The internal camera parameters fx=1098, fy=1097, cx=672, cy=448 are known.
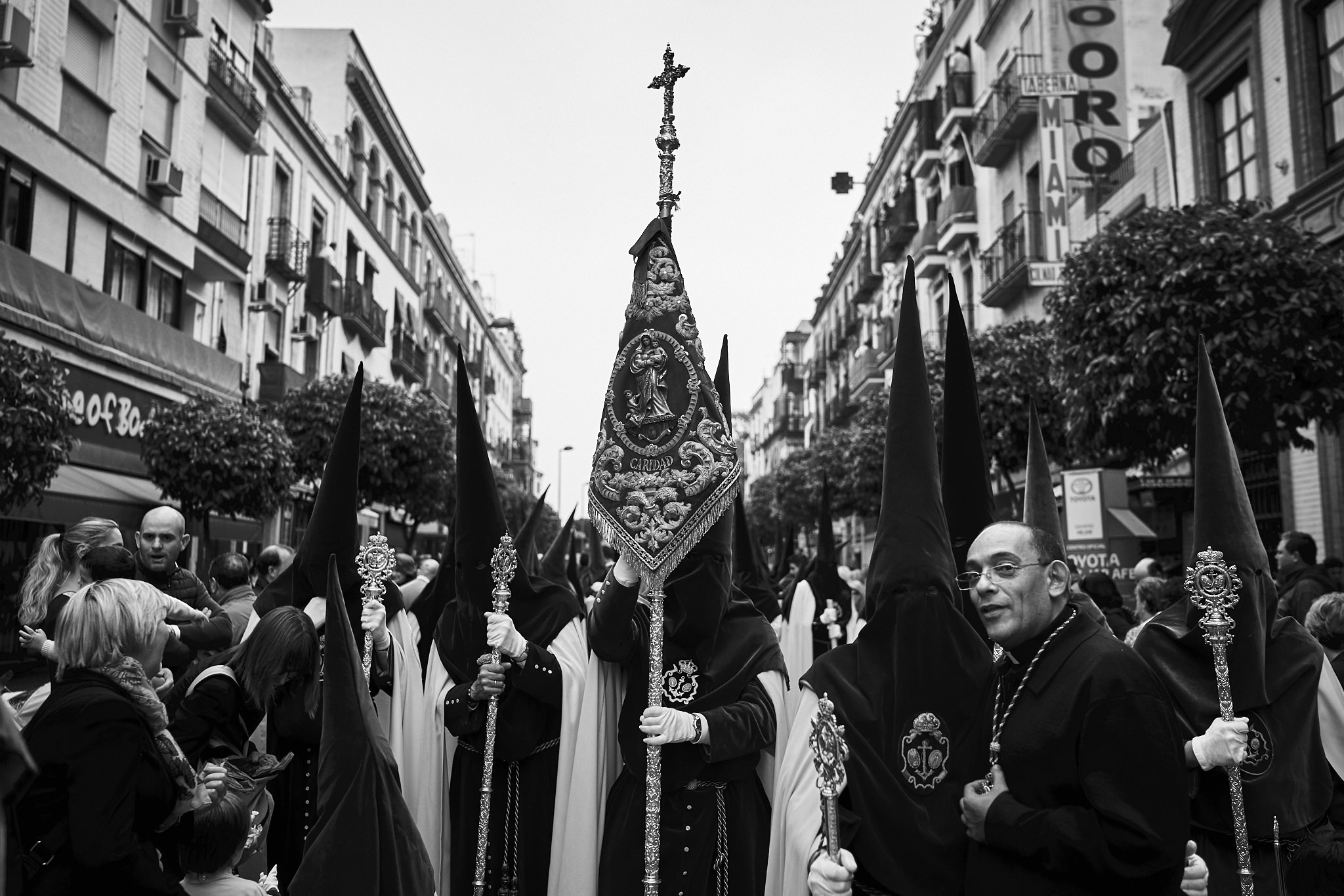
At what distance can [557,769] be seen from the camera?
16.7 ft

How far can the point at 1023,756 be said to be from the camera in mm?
2877

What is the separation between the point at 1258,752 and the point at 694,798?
216 centimetres

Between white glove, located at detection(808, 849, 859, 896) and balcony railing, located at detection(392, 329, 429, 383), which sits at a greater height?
balcony railing, located at detection(392, 329, 429, 383)

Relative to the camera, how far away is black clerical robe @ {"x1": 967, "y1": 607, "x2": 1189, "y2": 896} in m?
2.67

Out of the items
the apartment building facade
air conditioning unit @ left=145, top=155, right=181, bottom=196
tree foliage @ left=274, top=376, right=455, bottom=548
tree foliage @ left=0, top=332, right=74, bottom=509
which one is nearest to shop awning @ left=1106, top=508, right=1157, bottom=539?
tree foliage @ left=0, top=332, right=74, bottom=509

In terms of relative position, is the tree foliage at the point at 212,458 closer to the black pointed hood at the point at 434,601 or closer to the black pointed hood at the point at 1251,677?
the black pointed hood at the point at 434,601

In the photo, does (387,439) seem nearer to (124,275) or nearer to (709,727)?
(124,275)

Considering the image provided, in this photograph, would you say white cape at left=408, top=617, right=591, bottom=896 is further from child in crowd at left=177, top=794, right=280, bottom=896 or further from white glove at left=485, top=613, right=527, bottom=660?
child in crowd at left=177, top=794, right=280, bottom=896

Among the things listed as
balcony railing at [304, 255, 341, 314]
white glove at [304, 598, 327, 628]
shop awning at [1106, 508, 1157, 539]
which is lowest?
white glove at [304, 598, 327, 628]

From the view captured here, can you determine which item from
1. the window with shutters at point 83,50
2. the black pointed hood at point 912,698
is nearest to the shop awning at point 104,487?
the window with shutters at point 83,50

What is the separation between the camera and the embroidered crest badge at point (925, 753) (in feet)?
10.2

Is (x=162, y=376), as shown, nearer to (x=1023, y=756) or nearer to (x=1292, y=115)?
(x=1292, y=115)

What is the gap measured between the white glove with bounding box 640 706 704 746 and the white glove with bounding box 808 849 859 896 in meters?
1.02

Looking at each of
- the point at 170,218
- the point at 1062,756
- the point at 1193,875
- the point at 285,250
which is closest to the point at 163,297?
the point at 170,218
